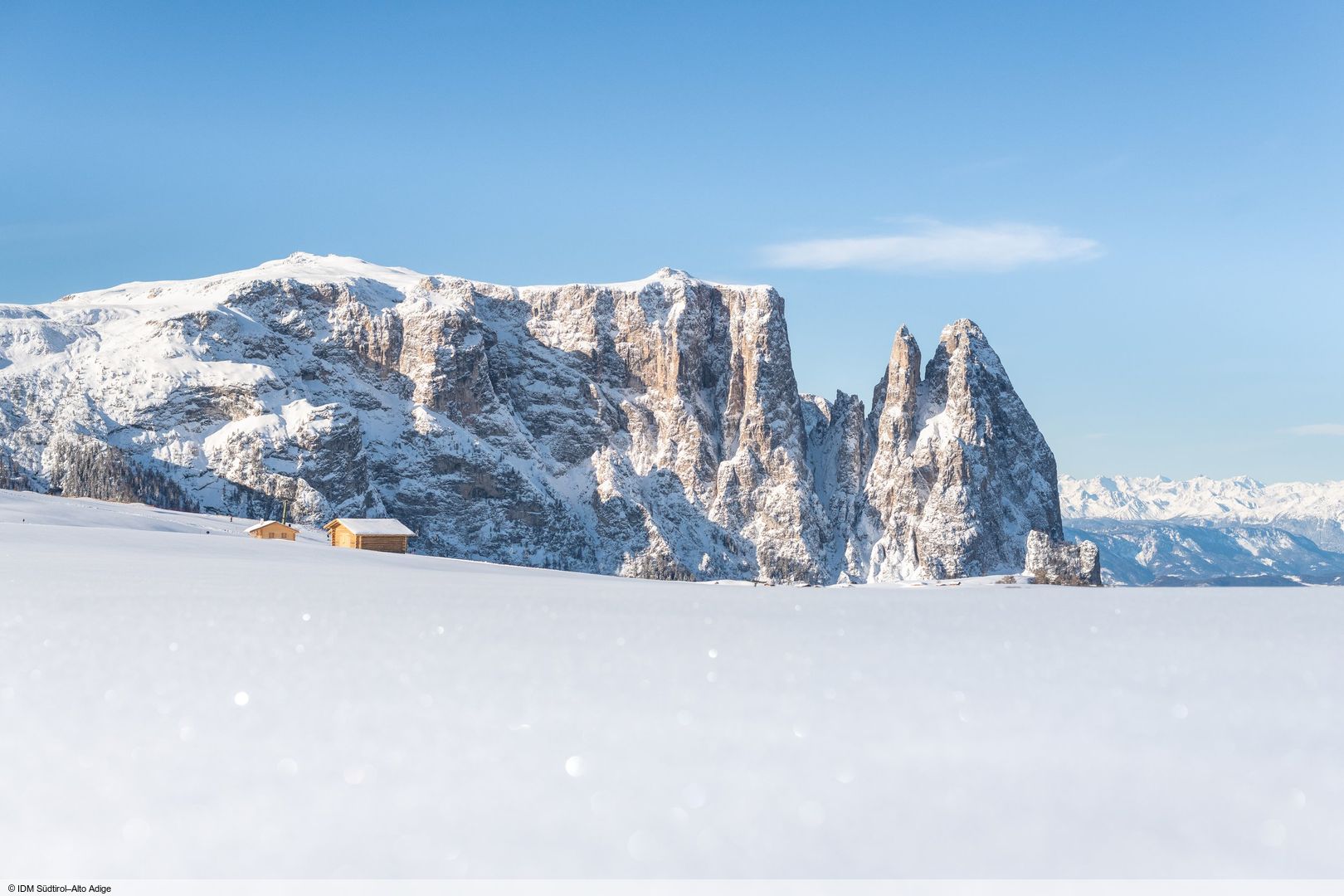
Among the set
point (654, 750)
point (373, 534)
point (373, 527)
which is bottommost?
point (373, 534)

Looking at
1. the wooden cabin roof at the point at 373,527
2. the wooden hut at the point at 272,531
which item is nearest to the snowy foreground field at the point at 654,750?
the wooden hut at the point at 272,531

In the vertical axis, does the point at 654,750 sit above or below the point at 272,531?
above

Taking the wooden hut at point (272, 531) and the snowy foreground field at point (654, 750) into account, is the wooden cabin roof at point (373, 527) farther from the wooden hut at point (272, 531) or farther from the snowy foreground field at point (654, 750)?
the snowy foreground field at point (654, 750)

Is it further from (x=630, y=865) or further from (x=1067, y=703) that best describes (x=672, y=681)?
(x=630, y=865)

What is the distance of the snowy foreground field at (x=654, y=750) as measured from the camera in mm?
8719

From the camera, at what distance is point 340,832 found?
351 inches

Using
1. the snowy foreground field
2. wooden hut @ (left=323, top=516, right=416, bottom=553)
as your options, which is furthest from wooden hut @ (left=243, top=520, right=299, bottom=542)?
the snowy foreground field

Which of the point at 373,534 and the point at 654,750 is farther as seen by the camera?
the point at 373,534

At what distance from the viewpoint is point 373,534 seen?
119 metres

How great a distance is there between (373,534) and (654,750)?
113 meters

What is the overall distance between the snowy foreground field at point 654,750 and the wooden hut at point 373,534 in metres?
101

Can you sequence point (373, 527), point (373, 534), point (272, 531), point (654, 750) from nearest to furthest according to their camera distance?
point (654, 750), point (272, 531), point (373, 534), point (373, 527)

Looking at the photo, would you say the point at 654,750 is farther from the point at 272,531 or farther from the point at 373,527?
the point at 373,527

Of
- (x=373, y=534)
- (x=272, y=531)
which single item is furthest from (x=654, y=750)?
(x=373, y=534)
